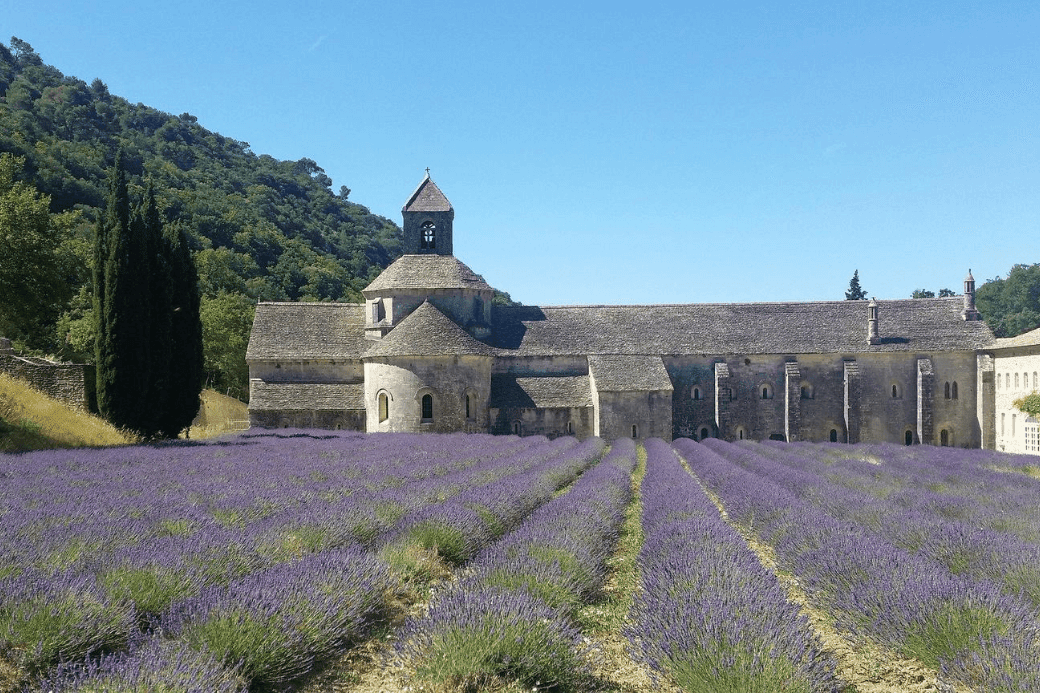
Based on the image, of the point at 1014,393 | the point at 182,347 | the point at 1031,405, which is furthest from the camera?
the point at 1014,393

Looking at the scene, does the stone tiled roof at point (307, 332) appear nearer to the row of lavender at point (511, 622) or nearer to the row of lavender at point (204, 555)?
the row of lavender at point (204, 555)

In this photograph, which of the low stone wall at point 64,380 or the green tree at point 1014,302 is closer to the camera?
the low stone wall at point 64,380

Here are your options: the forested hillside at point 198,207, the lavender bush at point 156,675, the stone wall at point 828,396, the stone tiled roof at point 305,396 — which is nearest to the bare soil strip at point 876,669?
the lavender bush at point 156,675

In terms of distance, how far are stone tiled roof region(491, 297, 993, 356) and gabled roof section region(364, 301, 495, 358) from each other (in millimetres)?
3190

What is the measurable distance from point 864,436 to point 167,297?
28.7 metres

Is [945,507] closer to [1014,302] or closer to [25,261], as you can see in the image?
[25,261]

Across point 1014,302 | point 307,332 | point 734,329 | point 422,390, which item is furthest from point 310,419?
point 1014,302

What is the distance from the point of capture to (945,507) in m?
11.8

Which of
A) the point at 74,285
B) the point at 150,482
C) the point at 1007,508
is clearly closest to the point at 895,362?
the point at 1007,508

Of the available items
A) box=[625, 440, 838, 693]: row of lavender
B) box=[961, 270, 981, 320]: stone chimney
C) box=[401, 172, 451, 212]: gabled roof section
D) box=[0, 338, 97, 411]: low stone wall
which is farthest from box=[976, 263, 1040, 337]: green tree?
box=[625, 440, 838, 693]: row of lavender

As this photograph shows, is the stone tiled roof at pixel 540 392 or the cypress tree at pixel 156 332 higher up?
the cypress tree at pixel 156 332

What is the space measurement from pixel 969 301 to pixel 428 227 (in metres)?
25.7

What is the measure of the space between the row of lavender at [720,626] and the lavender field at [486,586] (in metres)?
0.02

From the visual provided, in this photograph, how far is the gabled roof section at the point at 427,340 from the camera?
3145 cm
